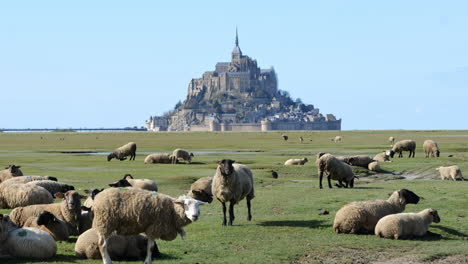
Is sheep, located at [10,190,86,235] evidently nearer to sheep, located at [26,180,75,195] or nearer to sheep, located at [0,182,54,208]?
sheep, located at [0,182,54,208]

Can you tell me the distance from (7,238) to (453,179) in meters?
20.7

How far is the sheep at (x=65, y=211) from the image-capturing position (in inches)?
542

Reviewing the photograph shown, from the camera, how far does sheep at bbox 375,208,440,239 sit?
13.9 m

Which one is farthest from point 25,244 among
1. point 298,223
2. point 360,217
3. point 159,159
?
point 159,159

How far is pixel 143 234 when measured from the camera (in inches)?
487

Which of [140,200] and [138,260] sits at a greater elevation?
[140,200]

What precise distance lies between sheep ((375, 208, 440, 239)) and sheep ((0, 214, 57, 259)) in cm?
672

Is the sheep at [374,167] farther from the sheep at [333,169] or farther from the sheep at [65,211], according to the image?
the sheep at [65,211]

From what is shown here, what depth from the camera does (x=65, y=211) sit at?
14.0m

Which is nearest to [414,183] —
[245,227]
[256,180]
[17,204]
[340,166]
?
[340,166]

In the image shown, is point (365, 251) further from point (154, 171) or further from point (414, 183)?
point (154, 171)

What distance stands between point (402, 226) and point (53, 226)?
7232mm

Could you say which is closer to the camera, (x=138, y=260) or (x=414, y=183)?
(x=138, y=260)

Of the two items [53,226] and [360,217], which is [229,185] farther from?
[53,226]
